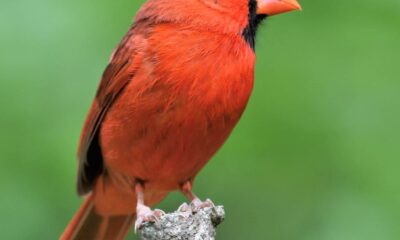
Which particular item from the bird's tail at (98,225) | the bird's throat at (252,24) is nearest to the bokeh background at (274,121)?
the bird's throat at (252,24)

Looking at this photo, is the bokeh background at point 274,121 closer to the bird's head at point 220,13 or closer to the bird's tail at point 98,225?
the bird's head at point 220,13

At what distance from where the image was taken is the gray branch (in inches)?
91.7

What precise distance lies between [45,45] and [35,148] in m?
0.45

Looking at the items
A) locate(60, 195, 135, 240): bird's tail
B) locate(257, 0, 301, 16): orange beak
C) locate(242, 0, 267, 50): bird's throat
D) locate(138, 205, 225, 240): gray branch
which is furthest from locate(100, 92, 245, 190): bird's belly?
locate(138, 205, 225, 240): gray branch

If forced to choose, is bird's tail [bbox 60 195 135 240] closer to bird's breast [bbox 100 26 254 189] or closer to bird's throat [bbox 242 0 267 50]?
bird's breast [bbox 100 26 254 189]

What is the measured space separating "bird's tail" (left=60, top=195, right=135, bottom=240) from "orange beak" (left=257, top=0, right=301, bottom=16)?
1.32m

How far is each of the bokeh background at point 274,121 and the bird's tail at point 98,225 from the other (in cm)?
78

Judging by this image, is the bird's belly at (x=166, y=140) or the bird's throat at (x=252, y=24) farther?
the bird's throat at (x=252, y=24)

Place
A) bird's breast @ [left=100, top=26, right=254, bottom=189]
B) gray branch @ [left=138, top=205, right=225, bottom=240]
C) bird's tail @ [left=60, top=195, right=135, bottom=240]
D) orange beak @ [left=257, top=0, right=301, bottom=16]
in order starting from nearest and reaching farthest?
gray branch @ [left=138, top=205, right=225, bottom=240], bird's breast @ [left=100, top=26, right=254, bottom=189], orange beak @ [left=257, top=0, right=301, bottom=16], bird's tail @ [left=60, top=195, right=135, bottom=240]

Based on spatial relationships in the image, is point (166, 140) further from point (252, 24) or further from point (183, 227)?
point (183, 227)

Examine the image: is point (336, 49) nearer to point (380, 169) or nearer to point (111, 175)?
point (380, 169)

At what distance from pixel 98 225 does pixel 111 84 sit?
983 millimetres

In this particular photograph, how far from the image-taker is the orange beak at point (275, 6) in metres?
3.53

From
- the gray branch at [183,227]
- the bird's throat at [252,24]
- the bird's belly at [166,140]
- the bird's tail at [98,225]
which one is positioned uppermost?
the bird's throat at [252,24]
